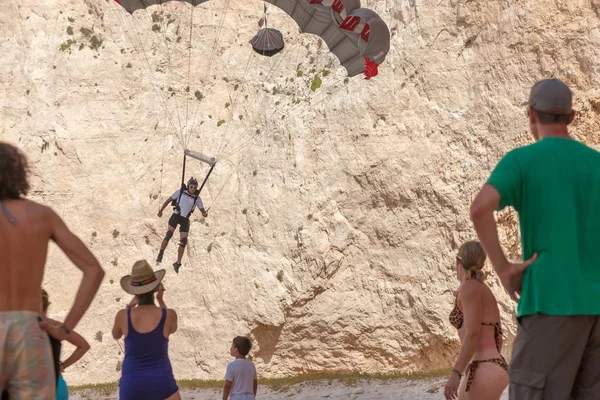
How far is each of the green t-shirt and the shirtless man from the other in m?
1.77

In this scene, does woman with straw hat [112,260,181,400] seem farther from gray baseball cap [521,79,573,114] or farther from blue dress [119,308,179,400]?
gray baseball cap [521,79,573,114]

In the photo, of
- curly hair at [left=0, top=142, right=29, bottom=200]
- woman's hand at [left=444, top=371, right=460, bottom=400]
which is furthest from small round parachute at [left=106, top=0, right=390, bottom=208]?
curly hair at [left=0, top=142, right=29, bottom=200]

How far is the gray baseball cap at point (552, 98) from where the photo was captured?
3.26 m

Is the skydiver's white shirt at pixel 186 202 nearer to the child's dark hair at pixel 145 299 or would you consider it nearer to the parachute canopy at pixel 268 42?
the parachute canopy at pixel 268 42

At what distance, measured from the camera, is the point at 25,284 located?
3070mm

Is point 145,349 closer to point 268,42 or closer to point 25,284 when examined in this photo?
point 25,284

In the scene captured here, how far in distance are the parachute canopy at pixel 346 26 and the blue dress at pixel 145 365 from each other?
25.1 feet

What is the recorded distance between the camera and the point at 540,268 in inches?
120

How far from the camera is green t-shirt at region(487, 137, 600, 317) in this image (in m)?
3.02

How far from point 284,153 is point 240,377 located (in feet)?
34.0

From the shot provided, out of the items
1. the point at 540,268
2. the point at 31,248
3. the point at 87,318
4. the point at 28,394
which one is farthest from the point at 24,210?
the point at 87,318

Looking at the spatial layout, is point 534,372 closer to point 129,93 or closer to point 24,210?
point 24,210

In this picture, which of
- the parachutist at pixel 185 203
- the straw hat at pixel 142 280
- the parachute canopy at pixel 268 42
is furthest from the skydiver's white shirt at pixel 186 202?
the straw hat at pixel 142 280

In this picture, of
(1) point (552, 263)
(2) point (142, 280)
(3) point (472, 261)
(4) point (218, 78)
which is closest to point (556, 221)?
(1) point (552, 263)
